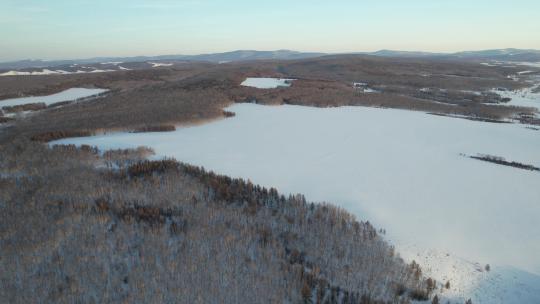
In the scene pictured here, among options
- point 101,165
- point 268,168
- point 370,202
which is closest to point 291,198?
point 370,202

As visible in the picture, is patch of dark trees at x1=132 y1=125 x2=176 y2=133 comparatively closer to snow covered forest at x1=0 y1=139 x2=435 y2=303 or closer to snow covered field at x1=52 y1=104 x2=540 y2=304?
snow covered field at x1=52 y1=104 x2=540 y2=304

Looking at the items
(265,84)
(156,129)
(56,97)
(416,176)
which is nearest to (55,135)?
(156,129)

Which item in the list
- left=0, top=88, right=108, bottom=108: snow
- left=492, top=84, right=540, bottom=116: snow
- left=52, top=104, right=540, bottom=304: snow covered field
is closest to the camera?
left=52, top=104, right=540, bottom=304: snow covered field

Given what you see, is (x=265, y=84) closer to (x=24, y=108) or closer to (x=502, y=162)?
(x=24, y=108)

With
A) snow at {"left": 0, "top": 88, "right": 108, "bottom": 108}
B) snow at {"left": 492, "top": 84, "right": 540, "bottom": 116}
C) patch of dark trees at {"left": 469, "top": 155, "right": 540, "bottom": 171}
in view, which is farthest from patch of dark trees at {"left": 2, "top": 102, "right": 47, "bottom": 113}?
snow at {"left": 492, "top": 84, "right": 540, "bottom": 116}

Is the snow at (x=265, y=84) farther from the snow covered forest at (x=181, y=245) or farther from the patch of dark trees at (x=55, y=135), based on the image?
the snow covered forest at (x=181, y=245)

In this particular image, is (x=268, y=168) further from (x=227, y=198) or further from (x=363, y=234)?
(x=363, y=234)
